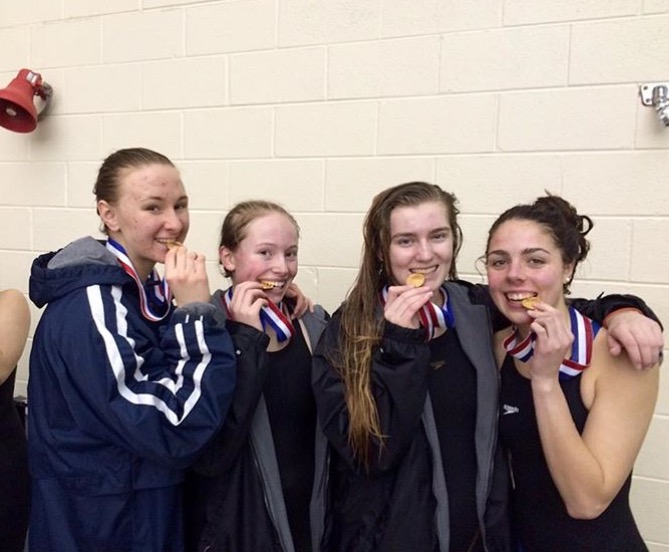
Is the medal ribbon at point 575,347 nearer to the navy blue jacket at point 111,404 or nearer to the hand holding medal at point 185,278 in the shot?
the navy blue jacket at point 111,404

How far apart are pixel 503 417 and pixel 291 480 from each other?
2.15 ft

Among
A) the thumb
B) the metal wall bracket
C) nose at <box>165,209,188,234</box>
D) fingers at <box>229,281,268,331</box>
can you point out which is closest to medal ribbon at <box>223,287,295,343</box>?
fingers at <box>229,281,268,331</box>

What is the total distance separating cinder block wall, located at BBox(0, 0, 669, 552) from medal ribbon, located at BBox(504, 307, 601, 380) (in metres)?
0.78

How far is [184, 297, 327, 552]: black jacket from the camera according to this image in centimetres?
173

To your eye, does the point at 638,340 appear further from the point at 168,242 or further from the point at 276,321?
the point at 168,242

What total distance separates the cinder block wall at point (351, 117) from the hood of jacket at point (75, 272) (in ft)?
4.02

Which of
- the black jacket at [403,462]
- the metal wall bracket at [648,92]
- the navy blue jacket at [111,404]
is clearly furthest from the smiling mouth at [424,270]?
the metal wall bracket at [648,92]

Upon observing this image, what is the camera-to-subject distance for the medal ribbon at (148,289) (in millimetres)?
1862

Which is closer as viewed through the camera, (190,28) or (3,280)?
(190,28)

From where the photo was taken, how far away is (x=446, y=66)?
2.62 m

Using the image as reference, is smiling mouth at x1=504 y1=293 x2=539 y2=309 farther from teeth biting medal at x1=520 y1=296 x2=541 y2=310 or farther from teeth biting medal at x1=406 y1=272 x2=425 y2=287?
teeth biting medal at x1=406 y1=272 x2=425 y2=287

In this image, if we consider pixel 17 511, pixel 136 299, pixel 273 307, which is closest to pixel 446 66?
pixel 273 307

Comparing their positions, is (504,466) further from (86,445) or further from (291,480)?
(86,445)

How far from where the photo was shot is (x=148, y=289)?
1986 mm
